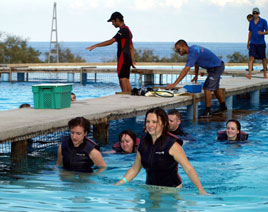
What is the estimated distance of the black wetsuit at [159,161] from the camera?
217 inches

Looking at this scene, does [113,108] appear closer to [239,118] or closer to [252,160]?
[252,160]

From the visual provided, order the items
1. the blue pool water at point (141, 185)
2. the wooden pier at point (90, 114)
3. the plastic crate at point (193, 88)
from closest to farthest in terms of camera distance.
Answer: the blue pool water at point (141, 185) → the wooden pier at point (90, 114) → the plastic crate at point (193, 88)

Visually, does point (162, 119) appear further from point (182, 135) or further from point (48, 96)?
point (182, 135)

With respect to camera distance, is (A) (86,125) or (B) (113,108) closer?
(A) (86,125)

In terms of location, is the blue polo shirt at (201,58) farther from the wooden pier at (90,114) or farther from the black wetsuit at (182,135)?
the black wetsuit at (182,135)

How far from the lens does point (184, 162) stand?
540 cm

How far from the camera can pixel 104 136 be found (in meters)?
9.78

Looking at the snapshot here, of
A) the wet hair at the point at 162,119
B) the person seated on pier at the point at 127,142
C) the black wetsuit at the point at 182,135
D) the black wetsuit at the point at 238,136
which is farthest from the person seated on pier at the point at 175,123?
the wet hair at the point at 162,119

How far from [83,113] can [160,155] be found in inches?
142

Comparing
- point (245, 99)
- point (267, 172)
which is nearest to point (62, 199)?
point (267, 172)

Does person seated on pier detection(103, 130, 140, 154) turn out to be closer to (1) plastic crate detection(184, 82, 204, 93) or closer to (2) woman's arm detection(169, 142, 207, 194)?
(2) woman's arm detection(169, 142, 207, 194)

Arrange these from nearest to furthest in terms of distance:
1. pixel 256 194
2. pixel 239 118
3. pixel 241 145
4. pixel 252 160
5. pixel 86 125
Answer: pixel 256 194
pixel 86 125
pixel 252 160
pixel 241 145
pixel 239 118

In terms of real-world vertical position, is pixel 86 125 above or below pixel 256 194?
above

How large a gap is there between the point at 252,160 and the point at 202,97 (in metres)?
A: 4.35
